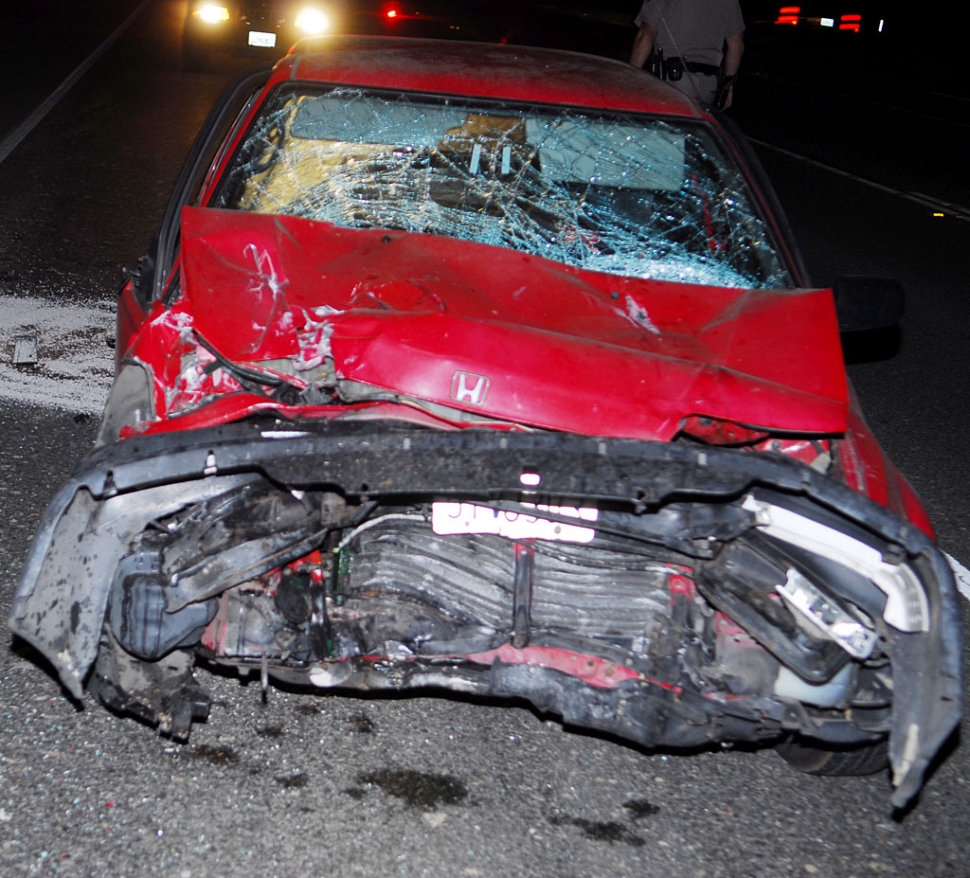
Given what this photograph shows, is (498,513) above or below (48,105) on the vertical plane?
above

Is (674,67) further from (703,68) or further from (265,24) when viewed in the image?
(265,24)

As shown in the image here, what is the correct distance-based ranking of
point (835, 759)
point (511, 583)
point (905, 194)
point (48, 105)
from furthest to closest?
1. point (48, 105)
2. point (905, 194)
3. point (835, 759)
4. point (511, 583)

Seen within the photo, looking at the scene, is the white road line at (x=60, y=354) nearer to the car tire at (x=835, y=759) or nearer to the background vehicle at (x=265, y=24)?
the car tire at (x=835, y=759)

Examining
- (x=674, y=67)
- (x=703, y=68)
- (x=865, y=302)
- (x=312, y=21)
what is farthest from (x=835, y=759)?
(x=312, y=21)

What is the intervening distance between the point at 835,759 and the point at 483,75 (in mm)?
2588

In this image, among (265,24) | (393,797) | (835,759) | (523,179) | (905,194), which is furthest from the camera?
(265,24)

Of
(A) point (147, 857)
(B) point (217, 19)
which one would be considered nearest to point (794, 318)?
(A) point (147, 857)

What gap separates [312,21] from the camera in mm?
13594

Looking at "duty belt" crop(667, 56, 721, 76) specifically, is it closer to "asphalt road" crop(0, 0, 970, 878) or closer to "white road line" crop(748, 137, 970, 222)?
"white road line" crop(748, 137, 970, 222)

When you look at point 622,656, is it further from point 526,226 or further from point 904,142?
point 904,142

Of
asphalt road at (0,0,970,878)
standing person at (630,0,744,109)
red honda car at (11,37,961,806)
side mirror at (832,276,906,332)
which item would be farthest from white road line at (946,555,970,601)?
standing person at (630,0,744,109)

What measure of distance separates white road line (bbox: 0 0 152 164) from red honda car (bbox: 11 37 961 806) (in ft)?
26.2

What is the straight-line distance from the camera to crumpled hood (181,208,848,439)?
2.95 metres

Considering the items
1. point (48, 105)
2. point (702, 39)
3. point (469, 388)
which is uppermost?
point (702, 39)
